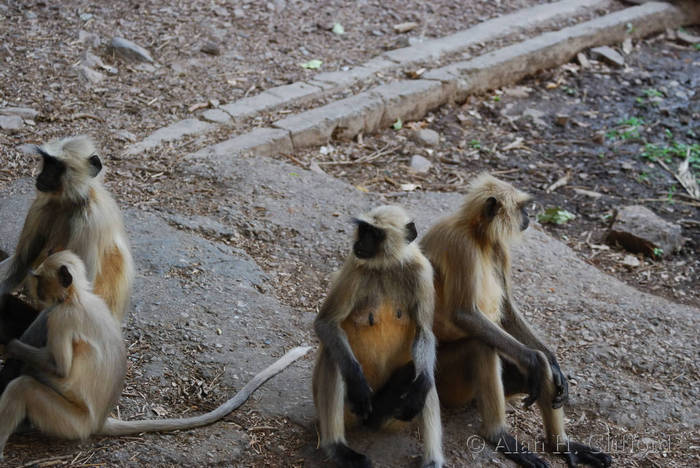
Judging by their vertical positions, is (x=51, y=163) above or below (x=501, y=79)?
above

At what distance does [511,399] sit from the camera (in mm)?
4379

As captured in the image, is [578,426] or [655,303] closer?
[578,426]

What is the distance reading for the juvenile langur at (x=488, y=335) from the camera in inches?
151

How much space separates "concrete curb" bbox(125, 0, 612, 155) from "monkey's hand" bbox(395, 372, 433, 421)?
3577mm

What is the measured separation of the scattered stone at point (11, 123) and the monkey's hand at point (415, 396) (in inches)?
164

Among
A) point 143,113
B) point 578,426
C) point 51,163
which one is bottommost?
point 578,426

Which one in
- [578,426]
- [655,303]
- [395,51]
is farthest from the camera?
[395,51]

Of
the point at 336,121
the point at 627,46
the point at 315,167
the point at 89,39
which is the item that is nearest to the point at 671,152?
the point at 627,46

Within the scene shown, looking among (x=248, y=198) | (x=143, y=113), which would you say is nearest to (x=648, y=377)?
(x=248, y=198)

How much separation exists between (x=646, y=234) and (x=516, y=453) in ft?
10.2

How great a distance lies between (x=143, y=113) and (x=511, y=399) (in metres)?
4.03

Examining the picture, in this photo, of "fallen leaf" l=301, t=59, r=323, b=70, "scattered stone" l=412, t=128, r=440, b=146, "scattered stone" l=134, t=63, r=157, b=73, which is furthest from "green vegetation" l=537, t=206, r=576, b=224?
"scattered stone" l=134, t=63, r=157, b=73

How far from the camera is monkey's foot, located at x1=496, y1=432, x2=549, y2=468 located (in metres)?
3.80

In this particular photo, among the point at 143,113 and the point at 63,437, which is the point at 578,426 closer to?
the point at 63,437
